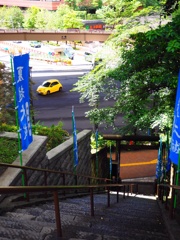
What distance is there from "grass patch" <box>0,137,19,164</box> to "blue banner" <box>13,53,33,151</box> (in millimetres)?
831

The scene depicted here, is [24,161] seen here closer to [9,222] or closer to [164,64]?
[9,222]

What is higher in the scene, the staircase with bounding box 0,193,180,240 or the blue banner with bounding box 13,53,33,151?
the blue banner with bounding box 13,53,33,151

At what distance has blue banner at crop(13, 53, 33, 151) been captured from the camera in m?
5.17

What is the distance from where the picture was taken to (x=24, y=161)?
5766 millimetres

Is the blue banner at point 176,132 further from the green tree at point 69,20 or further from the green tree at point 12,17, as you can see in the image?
the green tree at point 12,17

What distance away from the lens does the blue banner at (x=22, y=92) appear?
17.0 feet

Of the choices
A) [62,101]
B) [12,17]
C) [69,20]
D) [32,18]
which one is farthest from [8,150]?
[12,17]

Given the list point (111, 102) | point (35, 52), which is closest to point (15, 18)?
point (35, 52)

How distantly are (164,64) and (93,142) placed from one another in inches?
331

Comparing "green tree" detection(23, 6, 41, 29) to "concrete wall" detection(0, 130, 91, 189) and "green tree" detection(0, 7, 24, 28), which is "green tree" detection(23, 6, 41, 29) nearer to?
"green tree" detection(0, 7, 24, 28)

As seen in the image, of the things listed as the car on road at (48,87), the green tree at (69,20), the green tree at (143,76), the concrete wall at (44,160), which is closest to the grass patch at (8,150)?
the concrete wall at (44,160)

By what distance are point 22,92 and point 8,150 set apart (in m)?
1.77

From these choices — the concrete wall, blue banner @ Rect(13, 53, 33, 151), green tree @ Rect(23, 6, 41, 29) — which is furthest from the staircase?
green tree @ Rect(23, 6, 41, 29)

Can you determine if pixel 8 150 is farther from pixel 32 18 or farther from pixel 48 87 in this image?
pixel 32 18
